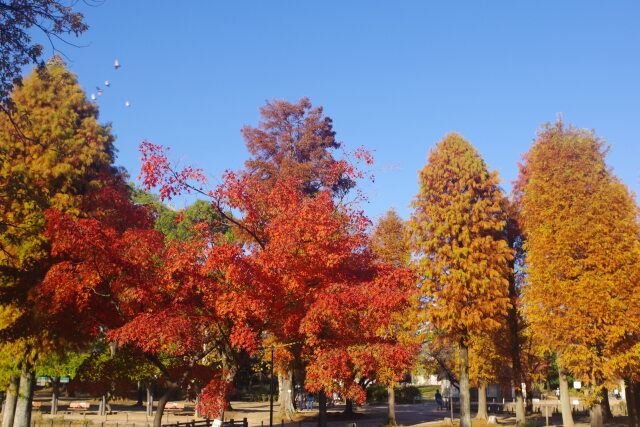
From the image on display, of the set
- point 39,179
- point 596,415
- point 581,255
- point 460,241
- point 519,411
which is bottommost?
point 519,411

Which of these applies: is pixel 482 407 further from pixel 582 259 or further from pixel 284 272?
pixel 284 272

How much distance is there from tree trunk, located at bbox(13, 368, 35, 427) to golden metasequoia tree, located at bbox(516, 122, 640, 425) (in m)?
20.2

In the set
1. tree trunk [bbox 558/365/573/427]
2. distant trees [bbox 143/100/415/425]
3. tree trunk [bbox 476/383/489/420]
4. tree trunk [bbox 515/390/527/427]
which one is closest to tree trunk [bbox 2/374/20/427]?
distant trees [bbox 143/100/415/425]

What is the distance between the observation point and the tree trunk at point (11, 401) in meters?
19.9

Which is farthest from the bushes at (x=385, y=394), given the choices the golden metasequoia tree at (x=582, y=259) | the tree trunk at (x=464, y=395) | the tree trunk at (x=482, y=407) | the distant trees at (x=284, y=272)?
the golden metasequoia tree at (x=582, y=259)

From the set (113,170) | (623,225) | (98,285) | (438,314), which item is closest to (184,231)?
(113,170)

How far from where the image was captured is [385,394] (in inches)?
2192

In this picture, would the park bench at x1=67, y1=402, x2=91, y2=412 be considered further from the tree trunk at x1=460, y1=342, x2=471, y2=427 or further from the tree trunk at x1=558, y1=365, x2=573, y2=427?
the tree trunk at x1=558, y1=365, x2=573, y2=427

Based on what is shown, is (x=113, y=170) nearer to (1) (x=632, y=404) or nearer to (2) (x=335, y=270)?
(2) (x=335, y=270)

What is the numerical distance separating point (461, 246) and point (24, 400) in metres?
19.5

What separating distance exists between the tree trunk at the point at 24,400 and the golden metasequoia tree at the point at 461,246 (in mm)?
16814

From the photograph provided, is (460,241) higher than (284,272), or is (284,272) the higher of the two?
(460,241)

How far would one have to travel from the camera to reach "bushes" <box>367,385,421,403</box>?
54688 millimetres

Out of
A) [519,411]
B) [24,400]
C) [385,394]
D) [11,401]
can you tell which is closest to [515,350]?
[519,411]
